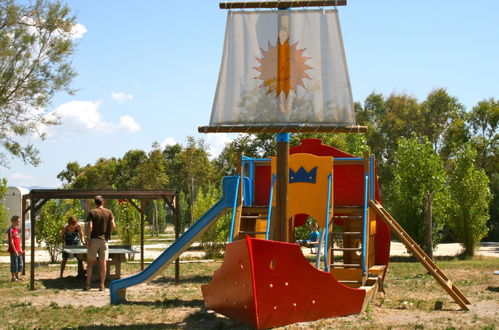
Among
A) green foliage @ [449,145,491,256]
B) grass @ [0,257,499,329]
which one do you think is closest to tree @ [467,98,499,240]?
green foliage @ [449,145,491,256]

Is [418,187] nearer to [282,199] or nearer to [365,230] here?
[365,230]

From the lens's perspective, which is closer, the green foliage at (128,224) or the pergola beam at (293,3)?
the pergola beam at (293,3)

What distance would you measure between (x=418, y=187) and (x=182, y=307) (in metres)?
13.7

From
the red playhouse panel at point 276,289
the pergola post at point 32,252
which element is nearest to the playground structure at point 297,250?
the red playhouse panel at point 276,289

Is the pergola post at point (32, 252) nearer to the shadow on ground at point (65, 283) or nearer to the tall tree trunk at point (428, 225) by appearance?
the shadow on ground at point (65, 283)

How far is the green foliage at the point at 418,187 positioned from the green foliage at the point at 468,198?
840 mm

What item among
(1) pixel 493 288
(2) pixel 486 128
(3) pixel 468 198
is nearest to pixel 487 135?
(2) pixel 486 128

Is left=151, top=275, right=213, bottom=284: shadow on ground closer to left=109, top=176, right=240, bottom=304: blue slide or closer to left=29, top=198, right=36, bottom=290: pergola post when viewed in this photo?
left=29, top=198, right=36, bottom=290: pergola post

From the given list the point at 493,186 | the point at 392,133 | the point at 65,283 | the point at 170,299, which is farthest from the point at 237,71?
the point at 392,133

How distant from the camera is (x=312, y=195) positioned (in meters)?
11.2

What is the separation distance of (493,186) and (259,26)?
33763 mm

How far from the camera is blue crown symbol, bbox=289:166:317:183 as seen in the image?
11242mm

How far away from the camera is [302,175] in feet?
37.0

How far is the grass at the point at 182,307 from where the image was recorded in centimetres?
903
